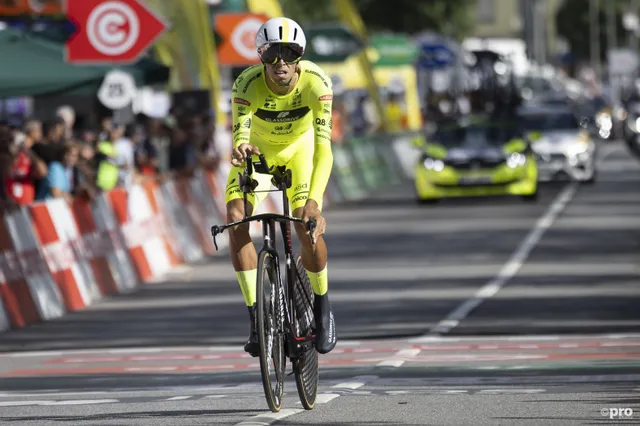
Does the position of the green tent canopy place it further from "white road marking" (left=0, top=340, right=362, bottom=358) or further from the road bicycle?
the road bicycle

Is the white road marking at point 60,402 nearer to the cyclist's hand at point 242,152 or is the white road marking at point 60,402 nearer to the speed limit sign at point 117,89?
the cyclist's hand at point 242,152

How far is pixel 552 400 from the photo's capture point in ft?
36.3

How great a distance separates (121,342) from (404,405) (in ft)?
18.3

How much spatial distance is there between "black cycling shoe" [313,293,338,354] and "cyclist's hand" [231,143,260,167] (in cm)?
Result: 108

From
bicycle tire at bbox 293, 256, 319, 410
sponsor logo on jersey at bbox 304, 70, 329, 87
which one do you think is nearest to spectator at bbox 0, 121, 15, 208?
bicycle tire at bbox 293, 256, 319, 410

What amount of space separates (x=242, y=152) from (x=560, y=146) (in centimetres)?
2914

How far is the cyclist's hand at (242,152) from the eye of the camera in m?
10.5

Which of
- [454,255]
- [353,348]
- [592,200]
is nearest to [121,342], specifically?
[353,348]

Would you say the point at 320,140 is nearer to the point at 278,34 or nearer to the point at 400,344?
the point at 278,34

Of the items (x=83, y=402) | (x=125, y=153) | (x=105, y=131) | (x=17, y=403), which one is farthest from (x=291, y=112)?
(x=125, y=153)

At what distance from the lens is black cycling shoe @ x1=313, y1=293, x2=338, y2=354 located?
11.1 meters

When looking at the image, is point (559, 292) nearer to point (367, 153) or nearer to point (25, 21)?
point (25, 21)

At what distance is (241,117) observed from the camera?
35.9 feet

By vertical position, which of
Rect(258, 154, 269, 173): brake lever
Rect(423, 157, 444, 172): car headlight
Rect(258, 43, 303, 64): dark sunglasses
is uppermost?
Rect(258, 43, 303, 64): dark sunglasses
